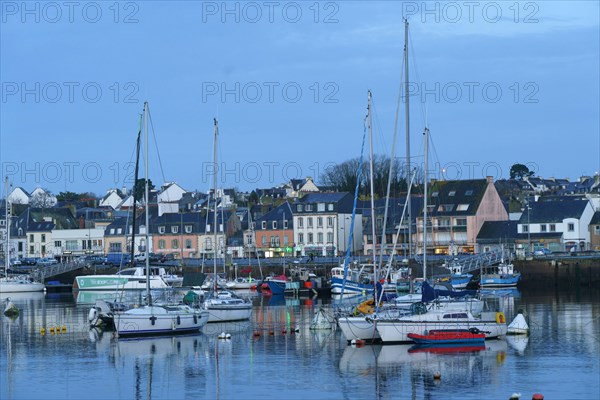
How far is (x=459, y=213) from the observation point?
114812 mm

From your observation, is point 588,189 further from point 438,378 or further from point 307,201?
point 438,378

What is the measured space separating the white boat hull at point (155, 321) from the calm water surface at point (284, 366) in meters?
0.62

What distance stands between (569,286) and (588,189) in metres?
89.8

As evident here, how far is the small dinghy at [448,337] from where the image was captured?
42925mm

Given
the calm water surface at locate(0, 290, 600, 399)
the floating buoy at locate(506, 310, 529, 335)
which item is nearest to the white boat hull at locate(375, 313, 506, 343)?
the calm water surface at locate(0, 290, 600, 399)

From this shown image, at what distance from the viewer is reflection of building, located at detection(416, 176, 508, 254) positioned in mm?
113688

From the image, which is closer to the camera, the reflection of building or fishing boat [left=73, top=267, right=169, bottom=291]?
fishing boat [left=73, top=267, right=169, bottom=291]

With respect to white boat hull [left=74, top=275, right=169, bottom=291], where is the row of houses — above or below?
above

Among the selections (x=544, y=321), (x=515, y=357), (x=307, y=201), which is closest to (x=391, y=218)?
(x=307, y=201)

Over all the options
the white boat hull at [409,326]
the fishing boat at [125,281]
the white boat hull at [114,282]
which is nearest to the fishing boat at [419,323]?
the white boat hull at [409,326]

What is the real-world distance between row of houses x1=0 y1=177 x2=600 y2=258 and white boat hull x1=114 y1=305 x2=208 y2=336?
45768 millimetres

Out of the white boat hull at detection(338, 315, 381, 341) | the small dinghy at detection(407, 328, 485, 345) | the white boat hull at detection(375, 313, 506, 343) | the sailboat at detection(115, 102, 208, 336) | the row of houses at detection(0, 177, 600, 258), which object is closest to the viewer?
the small dinghy at detection(407, 328, 485, 345)

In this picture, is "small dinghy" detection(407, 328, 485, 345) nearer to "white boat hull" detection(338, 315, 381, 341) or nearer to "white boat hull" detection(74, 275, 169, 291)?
"white boat hull" detection(338, 315, 381, 341)

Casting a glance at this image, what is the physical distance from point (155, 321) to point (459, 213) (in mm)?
70289
